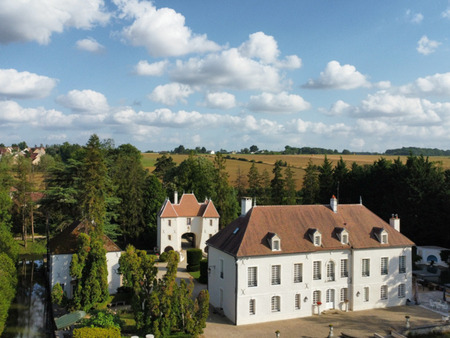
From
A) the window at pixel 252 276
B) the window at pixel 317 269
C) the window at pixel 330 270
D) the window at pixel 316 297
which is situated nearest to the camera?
the window at pixel 252 276

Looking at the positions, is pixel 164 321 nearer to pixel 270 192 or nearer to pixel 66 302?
pixel 66 302

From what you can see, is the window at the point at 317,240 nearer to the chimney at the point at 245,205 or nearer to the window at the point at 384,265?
the chimney at the point at 245,205

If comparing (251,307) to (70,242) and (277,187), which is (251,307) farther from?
(277,187)

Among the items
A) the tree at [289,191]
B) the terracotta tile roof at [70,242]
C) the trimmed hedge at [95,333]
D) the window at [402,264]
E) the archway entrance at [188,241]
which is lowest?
the archway entrance at [188,241]

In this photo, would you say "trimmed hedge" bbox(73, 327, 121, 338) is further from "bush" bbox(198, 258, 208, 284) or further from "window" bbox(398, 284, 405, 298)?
"window" bbox(398, 284, 405, 298)

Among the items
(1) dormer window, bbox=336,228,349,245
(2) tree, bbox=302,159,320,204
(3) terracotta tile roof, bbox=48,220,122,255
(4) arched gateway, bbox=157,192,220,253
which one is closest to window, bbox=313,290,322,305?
(1) dormer window, bbox=336,228,349,245

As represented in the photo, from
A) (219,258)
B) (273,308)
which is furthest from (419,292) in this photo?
(219,258)

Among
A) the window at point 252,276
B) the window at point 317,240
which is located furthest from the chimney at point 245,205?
the window at point 317,240

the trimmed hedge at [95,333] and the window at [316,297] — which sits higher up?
the trimmed hedge at [95,333]
